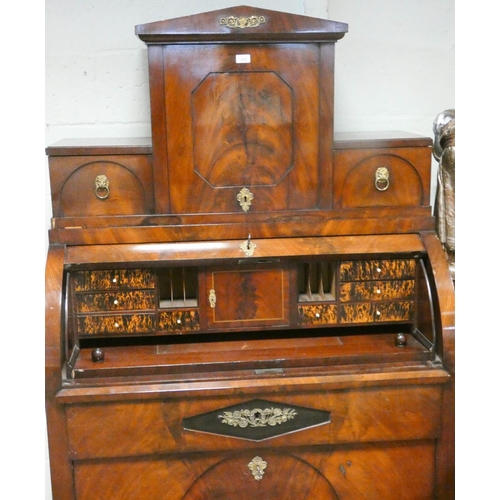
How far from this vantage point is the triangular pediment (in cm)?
171

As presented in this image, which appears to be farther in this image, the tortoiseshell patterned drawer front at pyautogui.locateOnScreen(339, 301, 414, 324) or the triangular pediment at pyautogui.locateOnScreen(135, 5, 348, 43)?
the tortoiseshell patterned drawer front at pyautogui.locateOnScreen(339, 301, 414, 324)

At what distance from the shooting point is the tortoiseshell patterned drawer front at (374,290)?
75.1 inches

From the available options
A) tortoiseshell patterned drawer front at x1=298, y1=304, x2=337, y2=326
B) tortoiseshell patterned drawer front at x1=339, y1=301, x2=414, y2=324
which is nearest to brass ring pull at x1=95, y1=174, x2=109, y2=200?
tortoiseshell patterned drawer front at x1=298, y1=304, x2=337, y2=326

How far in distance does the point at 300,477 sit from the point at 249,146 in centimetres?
97

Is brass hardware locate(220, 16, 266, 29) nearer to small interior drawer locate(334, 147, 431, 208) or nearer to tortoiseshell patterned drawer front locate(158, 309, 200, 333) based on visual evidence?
small interior drawer locate(334, 147, 431, 208)

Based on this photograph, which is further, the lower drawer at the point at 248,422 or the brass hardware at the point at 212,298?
the brass hardware at the point at 212,298

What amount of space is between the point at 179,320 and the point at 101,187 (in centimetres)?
46

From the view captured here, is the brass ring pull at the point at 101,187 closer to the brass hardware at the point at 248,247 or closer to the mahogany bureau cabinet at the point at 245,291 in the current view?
the mahogany bureau cabinet at the point at 245,291

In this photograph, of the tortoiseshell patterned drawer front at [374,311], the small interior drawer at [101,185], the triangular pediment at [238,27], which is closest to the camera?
the triangular pediment at [238,27]

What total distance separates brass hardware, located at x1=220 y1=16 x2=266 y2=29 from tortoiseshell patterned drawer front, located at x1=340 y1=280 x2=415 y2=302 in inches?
31.5

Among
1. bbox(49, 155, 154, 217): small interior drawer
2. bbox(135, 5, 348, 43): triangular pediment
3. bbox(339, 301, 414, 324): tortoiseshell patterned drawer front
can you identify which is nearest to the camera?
bbox(135, 5, 348, 43): triangular pediment

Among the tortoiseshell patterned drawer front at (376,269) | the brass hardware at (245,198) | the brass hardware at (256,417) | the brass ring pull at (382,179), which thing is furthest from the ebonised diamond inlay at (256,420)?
the brass ring pull at (382,179)

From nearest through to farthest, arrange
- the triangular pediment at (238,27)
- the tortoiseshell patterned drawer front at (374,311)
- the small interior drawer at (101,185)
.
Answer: the triangular pediment at (238,27) < the small interior drawer at (101,185) < the tortoiseshell patterned drawer front at (374,311)

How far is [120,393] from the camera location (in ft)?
5.58
